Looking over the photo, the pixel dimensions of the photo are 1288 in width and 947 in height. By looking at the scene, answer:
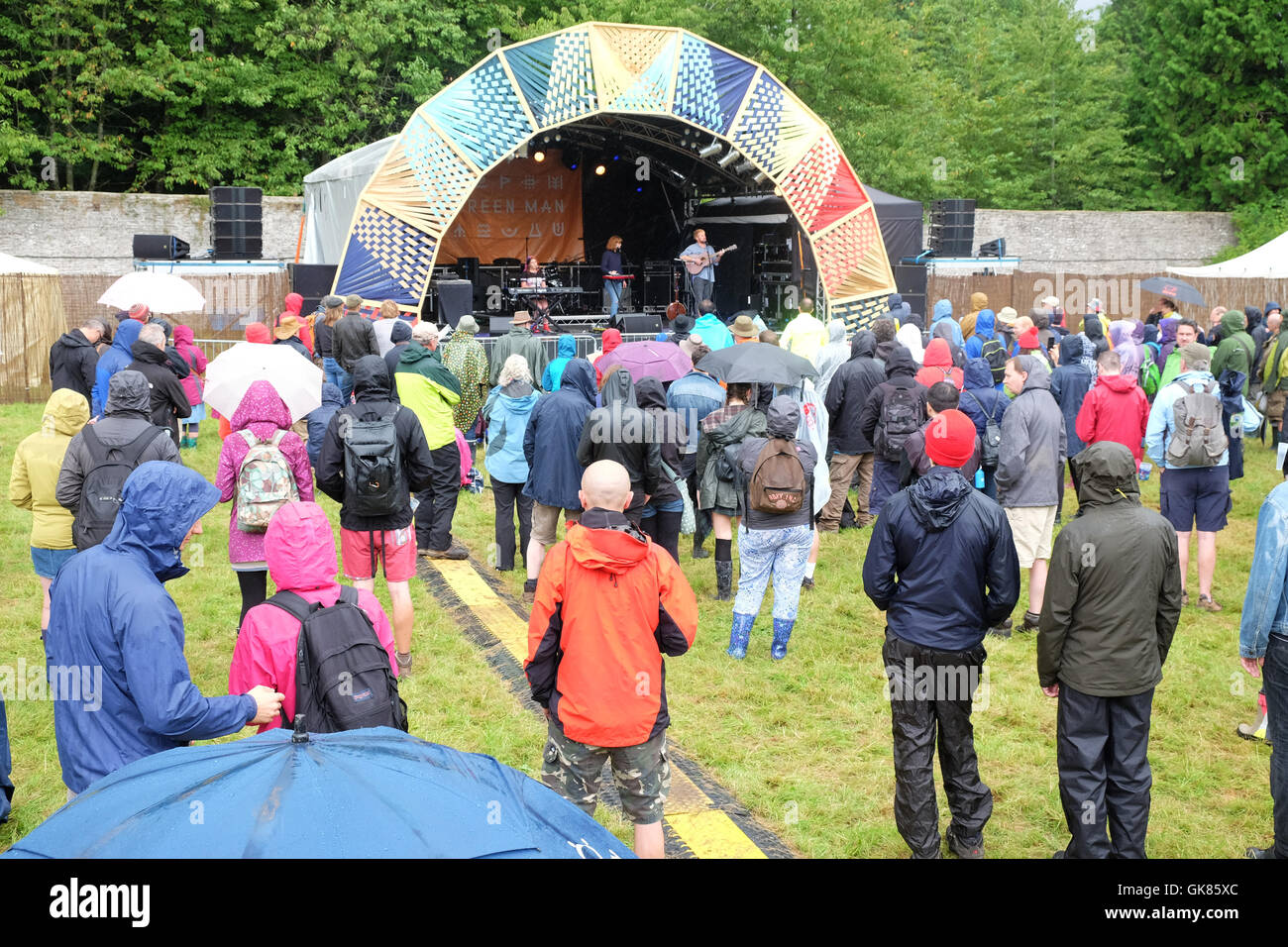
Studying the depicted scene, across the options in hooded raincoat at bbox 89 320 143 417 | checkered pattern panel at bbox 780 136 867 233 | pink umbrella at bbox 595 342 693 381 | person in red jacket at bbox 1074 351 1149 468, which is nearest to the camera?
person in red jacket at bbox 1074 351 1149 468

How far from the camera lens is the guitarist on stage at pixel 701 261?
18.1 metres

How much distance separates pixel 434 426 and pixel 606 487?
13.8 ft

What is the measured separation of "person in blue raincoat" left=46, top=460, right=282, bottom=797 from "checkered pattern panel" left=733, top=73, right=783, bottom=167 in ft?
43.0

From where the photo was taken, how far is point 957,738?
4.37 meters

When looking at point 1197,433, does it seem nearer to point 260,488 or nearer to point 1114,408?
point 1114,408

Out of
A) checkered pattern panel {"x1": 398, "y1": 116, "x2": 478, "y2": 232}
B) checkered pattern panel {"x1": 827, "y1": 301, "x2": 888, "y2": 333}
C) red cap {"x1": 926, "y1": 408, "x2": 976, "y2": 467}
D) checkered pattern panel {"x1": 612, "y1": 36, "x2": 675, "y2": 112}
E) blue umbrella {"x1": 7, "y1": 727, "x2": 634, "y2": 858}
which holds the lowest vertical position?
blue umbrella {"x1": 7, "y1": 727, "x2": 634, "y2": 858}

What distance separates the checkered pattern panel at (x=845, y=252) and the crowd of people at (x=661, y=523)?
20.3 ft

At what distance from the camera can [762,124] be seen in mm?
15570

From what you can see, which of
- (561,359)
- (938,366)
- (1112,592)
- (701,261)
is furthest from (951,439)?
(701,261)

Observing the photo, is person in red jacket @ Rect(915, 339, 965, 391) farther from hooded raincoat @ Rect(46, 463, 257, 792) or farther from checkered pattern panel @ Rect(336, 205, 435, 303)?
checkered pattern panel @ Rect(336, 205, 435, 303)

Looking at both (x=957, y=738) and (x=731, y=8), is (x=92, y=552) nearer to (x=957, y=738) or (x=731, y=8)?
(x=957, y=738)

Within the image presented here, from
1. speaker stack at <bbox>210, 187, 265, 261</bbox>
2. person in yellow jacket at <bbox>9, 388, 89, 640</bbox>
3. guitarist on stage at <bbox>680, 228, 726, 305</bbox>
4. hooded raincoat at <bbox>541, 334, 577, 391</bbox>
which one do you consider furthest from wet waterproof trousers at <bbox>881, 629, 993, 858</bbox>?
speaker stack at <bbox>210, 187, 265, 261</bbox>

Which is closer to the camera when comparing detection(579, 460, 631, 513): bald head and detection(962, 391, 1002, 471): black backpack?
detection(579, 460, 631, 513): bald head

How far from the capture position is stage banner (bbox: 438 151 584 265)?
72.6 feet
